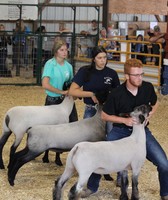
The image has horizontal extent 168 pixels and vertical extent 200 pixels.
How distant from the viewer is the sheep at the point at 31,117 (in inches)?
265

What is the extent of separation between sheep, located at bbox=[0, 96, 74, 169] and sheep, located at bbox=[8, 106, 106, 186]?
A: 0.44m

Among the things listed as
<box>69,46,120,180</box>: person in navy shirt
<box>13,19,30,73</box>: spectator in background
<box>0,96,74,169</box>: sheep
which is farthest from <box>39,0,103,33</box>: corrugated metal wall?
<box>69,46,120,180</box>: person in navy shirt

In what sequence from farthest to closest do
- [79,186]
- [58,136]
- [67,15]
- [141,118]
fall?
[67,15] → [58,136] → [141,118] → [79,186]

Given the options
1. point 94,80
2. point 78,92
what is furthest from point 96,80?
point 78,92

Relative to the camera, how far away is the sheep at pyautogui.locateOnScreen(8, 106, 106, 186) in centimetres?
614

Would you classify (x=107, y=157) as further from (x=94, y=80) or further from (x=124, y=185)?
(x=94, y=80)

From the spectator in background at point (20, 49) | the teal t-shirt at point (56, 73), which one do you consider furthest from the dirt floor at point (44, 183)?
the spectator in background at point (20, 49)

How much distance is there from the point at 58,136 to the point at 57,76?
3.76 ft

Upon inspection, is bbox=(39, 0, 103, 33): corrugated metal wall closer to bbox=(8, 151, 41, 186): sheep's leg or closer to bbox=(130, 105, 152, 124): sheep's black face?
bbox=(8, 151, 41, 186): sheep's leg

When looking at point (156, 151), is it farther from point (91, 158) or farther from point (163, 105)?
point (163, 105)

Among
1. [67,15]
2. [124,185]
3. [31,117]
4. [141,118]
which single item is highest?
[67,15]

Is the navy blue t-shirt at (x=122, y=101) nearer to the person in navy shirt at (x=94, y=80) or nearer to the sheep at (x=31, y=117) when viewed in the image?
the person in navy shirt at (x=94, y=80)

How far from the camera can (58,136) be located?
6141 millimetres

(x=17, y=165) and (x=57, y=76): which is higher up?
(x=57, y=76)
